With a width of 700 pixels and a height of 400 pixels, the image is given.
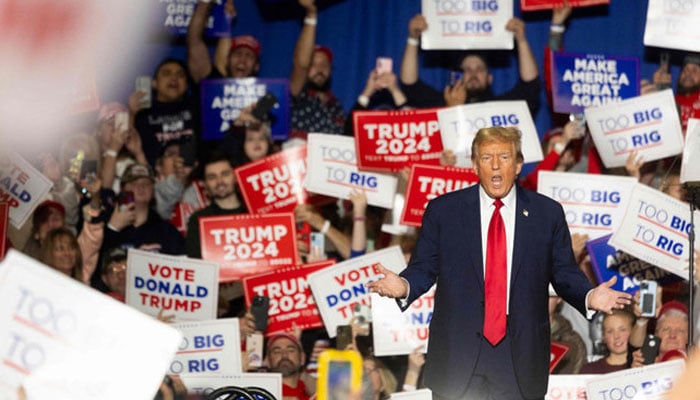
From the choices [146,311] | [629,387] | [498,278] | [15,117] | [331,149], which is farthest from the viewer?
[15,117]

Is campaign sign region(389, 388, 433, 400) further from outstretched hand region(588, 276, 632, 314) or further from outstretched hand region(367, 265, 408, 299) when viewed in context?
outstretched hand region(588, 276, 632, 314)

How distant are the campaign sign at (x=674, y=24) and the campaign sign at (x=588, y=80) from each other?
7.8 inches

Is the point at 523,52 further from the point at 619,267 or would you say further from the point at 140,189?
the point at 140,189

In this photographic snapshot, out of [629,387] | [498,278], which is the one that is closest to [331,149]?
[629,387]

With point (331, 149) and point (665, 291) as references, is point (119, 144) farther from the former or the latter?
point (665, 291)

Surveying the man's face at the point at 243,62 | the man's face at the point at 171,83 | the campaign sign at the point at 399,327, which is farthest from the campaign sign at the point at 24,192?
the campaign sign at the point at 399,327

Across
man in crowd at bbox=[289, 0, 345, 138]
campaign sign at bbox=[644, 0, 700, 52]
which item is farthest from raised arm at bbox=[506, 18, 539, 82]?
man in crowd at bbox=[289, 0, 345, 138]

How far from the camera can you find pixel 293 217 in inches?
269

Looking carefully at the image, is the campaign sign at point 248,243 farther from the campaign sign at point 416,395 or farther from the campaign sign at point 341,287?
the campaign sign at point 416,395

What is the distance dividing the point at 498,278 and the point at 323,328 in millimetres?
2596

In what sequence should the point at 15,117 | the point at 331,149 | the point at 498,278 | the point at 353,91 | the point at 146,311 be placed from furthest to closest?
the point at 353,91, the point at 15,117, the point at 331,149, the point at 146,311, the point at 498,278

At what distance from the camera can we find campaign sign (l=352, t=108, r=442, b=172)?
6.83m

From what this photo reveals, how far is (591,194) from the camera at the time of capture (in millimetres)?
6578

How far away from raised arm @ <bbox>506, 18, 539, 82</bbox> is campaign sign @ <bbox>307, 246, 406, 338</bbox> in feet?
5.98
